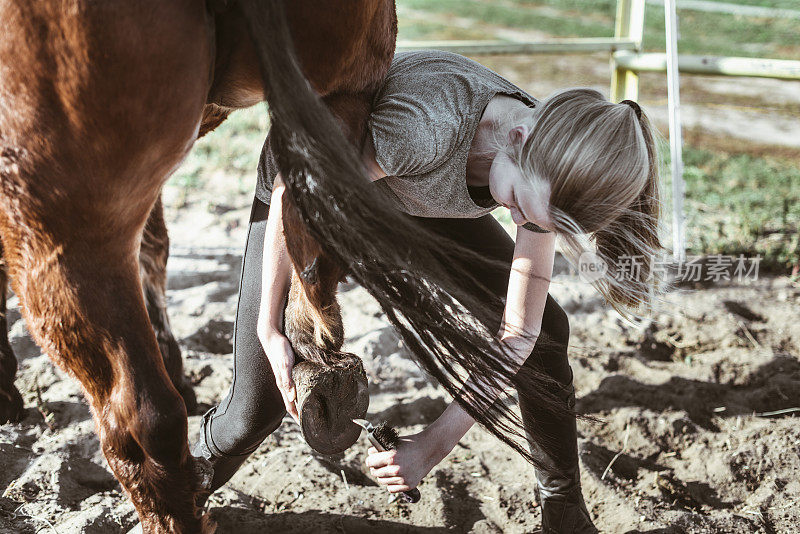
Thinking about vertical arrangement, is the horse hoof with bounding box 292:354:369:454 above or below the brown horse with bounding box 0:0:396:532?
below

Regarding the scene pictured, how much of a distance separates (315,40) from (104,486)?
1.39 meters

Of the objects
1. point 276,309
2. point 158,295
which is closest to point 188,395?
point 158,295

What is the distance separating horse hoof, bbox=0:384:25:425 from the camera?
2.04 metres

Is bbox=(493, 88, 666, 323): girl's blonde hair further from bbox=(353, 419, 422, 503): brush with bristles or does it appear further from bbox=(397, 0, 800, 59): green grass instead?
bbox=(397, 0, 800, 59): green grass

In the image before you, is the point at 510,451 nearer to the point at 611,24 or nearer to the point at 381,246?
the point at 381,246

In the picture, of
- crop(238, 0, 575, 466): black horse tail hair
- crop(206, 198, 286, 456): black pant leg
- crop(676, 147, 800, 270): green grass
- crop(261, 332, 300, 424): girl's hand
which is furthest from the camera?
crop(676, 147, 800, 270): green grass

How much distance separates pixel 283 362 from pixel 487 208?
21.3 inches

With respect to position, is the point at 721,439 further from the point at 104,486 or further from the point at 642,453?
the point at 104,486

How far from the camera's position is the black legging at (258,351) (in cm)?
165

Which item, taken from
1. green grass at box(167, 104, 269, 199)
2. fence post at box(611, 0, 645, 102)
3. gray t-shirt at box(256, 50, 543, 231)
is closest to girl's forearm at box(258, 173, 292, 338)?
gray t-shirt at box(256, 50, 543, 231)

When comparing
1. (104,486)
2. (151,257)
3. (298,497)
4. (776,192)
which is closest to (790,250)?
(776,192)

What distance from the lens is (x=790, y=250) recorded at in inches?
129

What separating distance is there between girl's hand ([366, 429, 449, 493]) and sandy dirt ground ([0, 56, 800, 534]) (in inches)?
16.9

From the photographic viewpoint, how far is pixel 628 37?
4.02 meters
